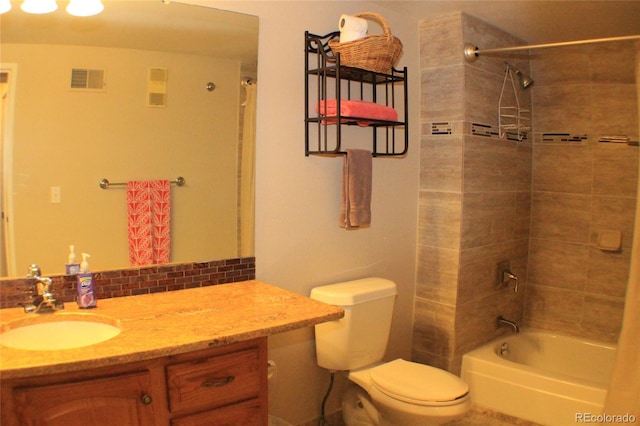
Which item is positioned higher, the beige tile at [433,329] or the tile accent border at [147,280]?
the tile accent border at [147,280]

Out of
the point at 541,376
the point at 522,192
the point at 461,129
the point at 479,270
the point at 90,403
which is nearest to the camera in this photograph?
the point at 90,403

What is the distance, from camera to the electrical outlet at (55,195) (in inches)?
66.3

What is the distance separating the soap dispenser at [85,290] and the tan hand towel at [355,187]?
1.12m

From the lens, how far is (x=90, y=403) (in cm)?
133

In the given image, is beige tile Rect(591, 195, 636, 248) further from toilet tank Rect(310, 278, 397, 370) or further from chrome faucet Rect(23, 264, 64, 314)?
chrome faucet Rect(23, 264, 64, 314)

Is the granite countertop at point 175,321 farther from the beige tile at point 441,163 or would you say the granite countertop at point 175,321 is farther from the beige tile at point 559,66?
the beige tile at point 559,66

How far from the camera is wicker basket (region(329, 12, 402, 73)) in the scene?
213 centimetres

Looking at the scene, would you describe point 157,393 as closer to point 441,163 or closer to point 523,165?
point 441,163

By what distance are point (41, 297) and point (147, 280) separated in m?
0.36

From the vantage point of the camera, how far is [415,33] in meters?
2.77

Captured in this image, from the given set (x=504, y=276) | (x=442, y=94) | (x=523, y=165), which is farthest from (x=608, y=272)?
(x=442, y=94)

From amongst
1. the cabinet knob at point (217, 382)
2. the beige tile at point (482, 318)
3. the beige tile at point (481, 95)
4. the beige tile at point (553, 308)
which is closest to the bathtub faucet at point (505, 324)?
the beige tile at point (482, 318)

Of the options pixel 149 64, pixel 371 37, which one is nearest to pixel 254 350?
pixel 149 64

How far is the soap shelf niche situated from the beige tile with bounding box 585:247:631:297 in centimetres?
91
